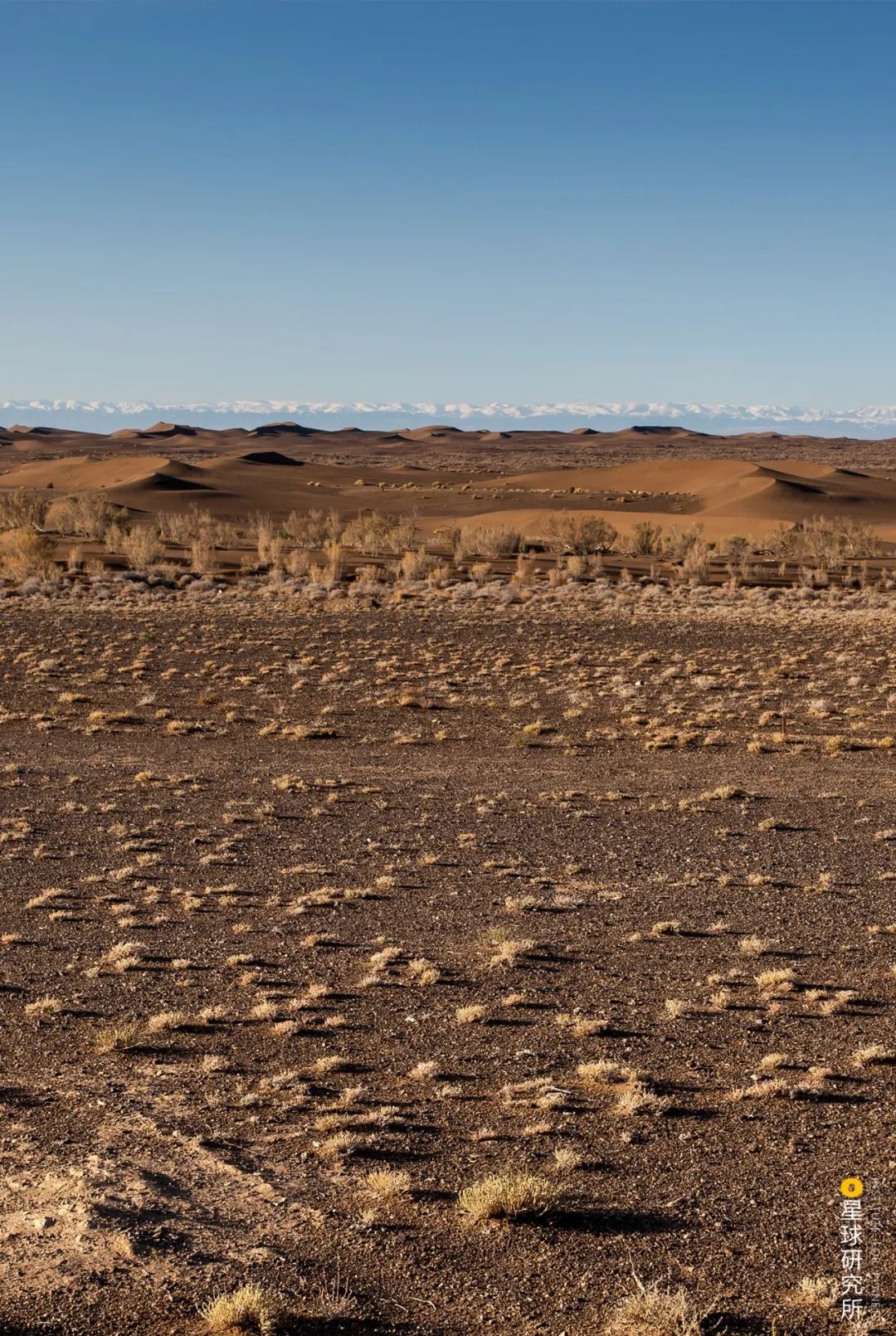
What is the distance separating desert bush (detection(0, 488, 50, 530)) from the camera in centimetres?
6806

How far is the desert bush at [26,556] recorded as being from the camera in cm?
5088

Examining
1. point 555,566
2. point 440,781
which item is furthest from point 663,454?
point 440,781

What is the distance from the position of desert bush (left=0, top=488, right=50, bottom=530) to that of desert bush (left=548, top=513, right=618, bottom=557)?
2811 cm

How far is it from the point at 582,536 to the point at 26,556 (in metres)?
29.0

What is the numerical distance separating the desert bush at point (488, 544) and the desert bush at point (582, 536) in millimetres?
2528

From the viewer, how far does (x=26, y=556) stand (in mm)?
52375

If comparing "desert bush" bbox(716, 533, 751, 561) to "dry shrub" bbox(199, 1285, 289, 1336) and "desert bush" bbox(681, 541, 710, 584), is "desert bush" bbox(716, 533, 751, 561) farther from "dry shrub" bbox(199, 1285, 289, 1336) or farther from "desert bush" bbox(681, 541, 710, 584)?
"dry shrub" bbox(199, 1285, 289, 1336)

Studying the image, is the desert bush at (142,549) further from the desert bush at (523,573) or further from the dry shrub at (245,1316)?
the dry shrub at (245,1316)

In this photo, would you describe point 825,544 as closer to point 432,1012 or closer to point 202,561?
point 202,561

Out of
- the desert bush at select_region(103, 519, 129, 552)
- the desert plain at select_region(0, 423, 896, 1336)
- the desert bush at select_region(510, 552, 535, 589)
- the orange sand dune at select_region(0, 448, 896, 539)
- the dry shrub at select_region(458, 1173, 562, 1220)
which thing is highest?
the orange sand dune at select_region(0, 448, 896, 539)

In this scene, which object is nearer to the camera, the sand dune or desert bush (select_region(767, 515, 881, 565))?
desert bush (select_region(767, 515, 881, 565))

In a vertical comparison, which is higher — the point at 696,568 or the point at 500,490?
the point at 500,490

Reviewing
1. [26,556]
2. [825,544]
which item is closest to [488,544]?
[825,544]

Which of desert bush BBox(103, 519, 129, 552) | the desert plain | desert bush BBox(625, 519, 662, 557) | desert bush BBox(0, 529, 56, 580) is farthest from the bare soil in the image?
desert bush BBox(625, 519, 662, 557)
